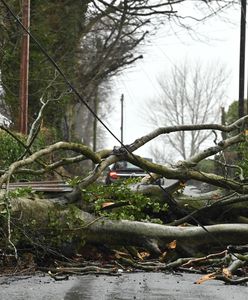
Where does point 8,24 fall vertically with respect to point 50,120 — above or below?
above

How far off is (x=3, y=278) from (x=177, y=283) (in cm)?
164

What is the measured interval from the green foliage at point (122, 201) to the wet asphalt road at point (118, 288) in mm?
1746

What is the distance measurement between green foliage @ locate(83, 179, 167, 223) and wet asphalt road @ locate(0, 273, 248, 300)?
1.75 m

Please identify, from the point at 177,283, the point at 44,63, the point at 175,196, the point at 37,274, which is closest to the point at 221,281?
the point at 177,283

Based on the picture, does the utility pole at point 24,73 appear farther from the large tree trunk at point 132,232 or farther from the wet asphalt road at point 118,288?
the wet asphalt road at point 118,288

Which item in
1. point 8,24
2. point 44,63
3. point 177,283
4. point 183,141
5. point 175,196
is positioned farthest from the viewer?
point 183,141

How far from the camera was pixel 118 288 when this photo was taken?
6.11 meters

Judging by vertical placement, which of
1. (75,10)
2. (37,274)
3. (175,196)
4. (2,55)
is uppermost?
(75,10)

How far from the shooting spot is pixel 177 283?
650 centimetres

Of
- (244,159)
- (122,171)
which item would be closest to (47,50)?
(122,171)

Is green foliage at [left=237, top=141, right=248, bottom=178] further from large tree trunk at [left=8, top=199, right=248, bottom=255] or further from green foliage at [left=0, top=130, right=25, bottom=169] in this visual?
green foliage at [left=0, top=130, right=25, bottom=169]

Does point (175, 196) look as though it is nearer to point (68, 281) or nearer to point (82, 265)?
point (82, 265)

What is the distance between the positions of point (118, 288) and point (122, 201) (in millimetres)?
2708

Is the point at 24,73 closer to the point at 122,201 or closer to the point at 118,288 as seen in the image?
the point at 122,201
